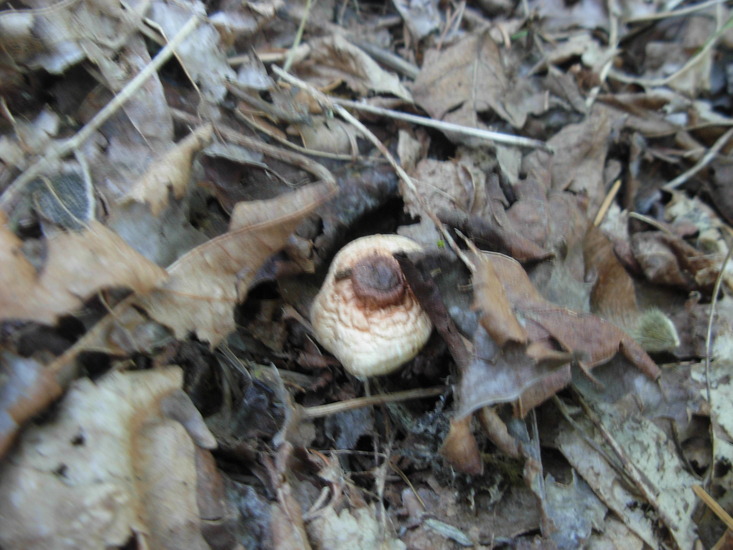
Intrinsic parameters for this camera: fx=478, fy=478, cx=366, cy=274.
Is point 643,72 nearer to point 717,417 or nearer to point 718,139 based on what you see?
point 718,139

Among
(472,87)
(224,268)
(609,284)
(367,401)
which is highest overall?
(224,268)

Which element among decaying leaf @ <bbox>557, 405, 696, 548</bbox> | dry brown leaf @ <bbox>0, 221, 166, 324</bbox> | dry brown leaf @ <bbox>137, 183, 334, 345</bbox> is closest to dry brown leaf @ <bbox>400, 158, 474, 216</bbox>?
dry brown leaf @ <bbox>137, 183, 334, 345</bbox>

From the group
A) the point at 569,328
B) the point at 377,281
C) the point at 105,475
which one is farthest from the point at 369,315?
the point at 105,475

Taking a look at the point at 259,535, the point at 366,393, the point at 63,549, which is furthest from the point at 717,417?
the point at 63,549

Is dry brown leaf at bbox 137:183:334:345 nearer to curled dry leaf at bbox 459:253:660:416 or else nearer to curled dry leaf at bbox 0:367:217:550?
curled dry leaf at bbox 0:367:217:550

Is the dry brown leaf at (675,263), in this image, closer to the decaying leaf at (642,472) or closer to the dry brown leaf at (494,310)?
the decaying leaf at (642,472)

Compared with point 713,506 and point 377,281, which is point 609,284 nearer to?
point 713,506

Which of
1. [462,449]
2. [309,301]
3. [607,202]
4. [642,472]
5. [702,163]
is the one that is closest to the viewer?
[462,449]
